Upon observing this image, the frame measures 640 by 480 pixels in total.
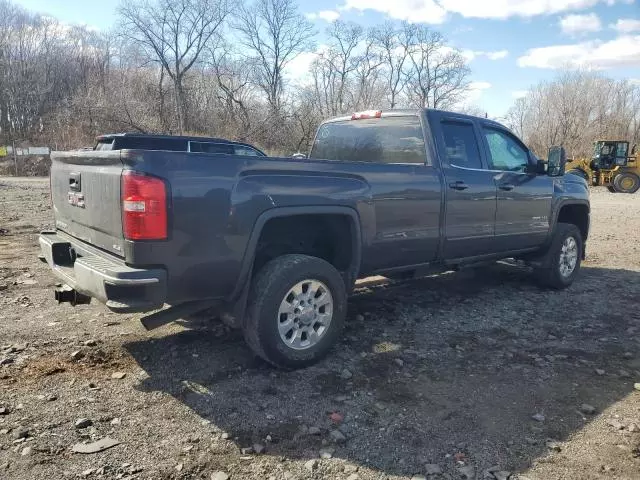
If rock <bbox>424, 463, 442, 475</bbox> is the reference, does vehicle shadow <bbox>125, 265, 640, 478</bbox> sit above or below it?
above

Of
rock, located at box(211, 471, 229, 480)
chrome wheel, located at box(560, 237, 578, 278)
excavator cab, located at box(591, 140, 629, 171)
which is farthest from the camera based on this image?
excavator cab, located at box(591, 140, 629, 171)

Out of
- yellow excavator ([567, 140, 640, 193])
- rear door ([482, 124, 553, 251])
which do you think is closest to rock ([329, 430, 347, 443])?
rear door ([482, 124, 553, 251])

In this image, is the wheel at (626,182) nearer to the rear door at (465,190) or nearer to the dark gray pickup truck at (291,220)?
the dark gray pickup truck at (291,220)

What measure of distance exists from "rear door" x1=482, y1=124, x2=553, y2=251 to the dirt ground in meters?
0.81

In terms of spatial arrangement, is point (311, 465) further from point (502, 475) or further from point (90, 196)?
point (90, 196)

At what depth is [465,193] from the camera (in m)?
4.96

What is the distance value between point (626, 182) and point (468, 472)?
86.6ft

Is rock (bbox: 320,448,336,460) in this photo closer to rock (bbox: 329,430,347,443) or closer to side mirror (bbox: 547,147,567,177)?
rock (bbox: 329,430,347,443)

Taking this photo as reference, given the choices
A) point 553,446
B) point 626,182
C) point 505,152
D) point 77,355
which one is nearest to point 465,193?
point 505,152

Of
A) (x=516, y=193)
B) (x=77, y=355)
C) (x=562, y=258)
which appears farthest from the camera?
(x=562, y=258)

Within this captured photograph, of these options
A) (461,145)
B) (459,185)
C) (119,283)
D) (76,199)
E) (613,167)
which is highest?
(613,167)

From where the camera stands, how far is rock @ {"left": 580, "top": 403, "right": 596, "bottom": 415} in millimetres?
3320

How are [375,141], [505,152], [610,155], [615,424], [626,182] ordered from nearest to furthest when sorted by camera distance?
[615,424], [375,141], [505,152], [626,182], [610,155]

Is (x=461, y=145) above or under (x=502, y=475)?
above
